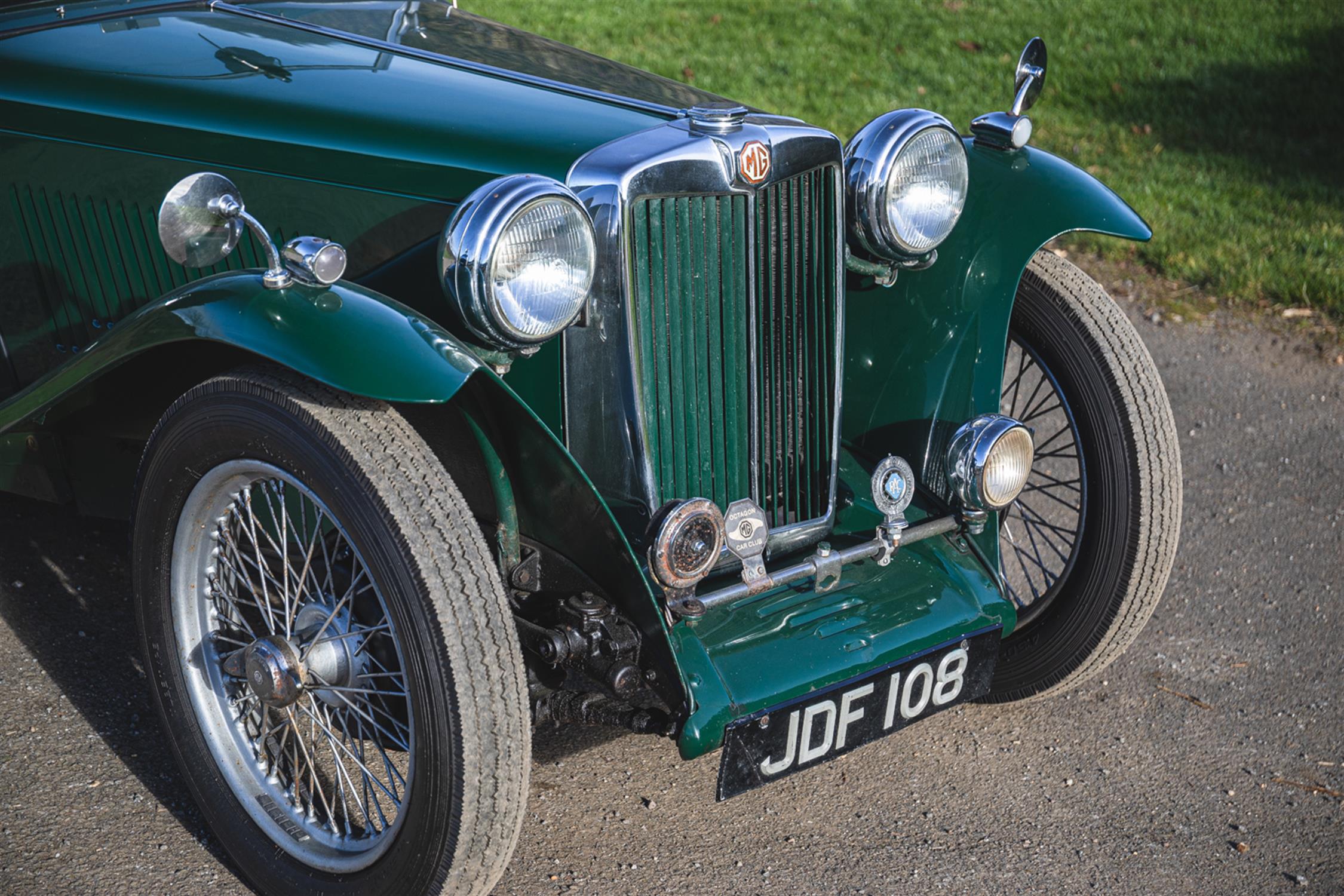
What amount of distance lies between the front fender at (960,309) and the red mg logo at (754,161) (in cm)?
50

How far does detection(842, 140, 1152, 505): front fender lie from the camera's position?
2537mm

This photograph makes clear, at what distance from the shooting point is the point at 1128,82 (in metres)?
7.39

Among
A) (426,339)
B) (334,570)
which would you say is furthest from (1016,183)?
(334,570)

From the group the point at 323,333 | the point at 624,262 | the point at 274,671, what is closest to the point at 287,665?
the point at 274,671

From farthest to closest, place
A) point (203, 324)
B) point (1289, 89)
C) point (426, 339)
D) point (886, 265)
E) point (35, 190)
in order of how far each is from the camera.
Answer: point (1289, 89)
point (35, 190)
point (886, 265)
point (203, 324)
point (426, 339)

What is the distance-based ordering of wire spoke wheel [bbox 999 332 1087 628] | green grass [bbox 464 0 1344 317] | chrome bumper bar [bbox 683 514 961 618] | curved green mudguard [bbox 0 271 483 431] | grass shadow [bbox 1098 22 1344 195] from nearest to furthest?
curved green mudguard [bbox 0 271 483 431] < chrome bumper bar [bbox 683 514 961 618] < wire spoke wheel [bbox 999 332 1087 628] < green grass [bbox 464 0 1344 317] < grass shadow [bbox 1098 22 1344 195]

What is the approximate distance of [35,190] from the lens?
108 inches

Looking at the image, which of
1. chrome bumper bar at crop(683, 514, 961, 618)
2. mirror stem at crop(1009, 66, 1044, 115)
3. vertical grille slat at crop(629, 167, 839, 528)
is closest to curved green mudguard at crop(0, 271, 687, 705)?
chrome bumper bar at crop(683, 514, 961, 618)

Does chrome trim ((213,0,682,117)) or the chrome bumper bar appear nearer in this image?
the chrome bumper bar

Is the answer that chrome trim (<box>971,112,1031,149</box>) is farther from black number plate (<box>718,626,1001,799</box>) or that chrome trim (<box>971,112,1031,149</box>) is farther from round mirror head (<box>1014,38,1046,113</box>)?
black number plate (<box>718,626,1001,799</box>)

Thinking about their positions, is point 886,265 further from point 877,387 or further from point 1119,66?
point 1119,66

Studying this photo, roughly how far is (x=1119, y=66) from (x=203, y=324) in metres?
6.95

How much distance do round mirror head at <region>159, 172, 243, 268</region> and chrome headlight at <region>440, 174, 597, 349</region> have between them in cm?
35

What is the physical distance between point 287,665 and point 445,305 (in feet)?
2.20
